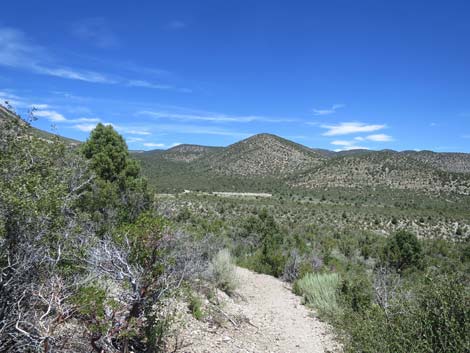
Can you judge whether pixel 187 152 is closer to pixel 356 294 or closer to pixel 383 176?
pixel 383 176

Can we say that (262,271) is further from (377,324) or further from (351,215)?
(351,215)

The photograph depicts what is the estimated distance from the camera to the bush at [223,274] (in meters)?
10.8

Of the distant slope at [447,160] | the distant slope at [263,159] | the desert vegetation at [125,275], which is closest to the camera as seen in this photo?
the desert vegetation at [125,275]

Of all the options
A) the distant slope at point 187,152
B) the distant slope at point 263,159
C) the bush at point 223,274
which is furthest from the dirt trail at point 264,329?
the distant slope at point 187,152

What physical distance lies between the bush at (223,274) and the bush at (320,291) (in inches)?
90.3

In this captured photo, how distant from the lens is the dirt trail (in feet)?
23.4

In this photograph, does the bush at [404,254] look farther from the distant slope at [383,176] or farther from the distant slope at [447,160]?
the distant slope at [447,160]

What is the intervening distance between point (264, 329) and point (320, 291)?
321 cm

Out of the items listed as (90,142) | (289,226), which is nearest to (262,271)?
(90,142)

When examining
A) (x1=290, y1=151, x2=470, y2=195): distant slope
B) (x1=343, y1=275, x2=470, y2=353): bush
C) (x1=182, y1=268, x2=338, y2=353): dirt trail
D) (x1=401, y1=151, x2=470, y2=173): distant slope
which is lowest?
(x1=182, y1=268, x2=338, y2=353): dirt trail

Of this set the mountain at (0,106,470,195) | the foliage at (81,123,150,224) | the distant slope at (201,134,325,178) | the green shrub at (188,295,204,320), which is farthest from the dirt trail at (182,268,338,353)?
the distant slope at (201,134,325,178)

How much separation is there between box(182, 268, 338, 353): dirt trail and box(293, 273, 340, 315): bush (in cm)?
33

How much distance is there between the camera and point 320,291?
1130cm

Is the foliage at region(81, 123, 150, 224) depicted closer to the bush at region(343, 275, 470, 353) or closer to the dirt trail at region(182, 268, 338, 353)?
the dirt trail at region(182, 268, 338, 353)
